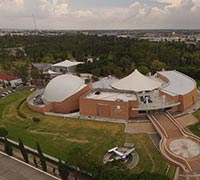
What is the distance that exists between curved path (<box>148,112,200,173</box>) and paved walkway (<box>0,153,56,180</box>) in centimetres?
1257

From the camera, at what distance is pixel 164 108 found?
3850 cm

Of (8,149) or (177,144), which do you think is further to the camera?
(8,149)

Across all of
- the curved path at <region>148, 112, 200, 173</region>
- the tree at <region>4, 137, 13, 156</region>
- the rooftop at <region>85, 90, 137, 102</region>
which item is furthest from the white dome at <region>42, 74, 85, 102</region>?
the tree at <region>4, 137, 13, 156</region>

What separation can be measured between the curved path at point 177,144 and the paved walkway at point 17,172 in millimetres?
12568

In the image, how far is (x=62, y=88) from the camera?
4281cm

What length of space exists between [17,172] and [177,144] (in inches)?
696

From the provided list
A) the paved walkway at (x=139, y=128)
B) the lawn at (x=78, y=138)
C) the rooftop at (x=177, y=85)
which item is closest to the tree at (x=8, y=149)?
the lawn at (x=78, y=138)

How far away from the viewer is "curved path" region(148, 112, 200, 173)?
25362 mm

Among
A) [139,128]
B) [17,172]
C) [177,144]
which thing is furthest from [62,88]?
[177,144]

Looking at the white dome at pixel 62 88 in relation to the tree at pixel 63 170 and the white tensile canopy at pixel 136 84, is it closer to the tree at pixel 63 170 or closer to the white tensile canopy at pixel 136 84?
the white tensile canopy at pixel 136 84

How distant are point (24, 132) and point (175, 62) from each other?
5519 cm

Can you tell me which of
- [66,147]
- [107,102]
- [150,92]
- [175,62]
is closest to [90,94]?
[107,102]

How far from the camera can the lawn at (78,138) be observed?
83.4ft

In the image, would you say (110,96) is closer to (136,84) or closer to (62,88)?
(136,84)
